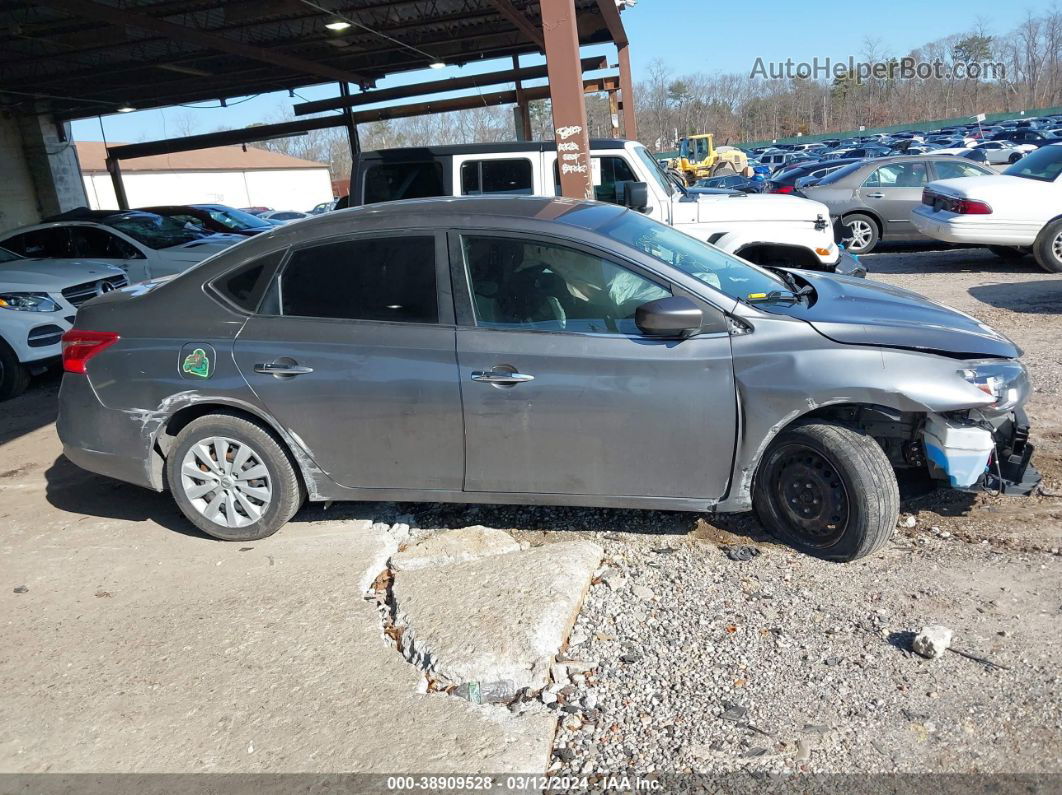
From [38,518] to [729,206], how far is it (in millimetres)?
6467

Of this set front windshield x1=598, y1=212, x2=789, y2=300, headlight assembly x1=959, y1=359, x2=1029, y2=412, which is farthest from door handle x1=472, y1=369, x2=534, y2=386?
headlight assembly x1=959, y1=359, x2=1029, y2=412

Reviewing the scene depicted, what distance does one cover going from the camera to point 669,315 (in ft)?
12.0

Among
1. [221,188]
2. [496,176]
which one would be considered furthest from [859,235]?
[221,188]

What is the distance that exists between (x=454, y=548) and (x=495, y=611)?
2.27 ft

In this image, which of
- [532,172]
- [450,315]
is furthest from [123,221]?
[450,315]

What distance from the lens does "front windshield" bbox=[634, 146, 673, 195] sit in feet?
27.1

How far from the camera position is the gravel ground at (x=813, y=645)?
2.77 meters

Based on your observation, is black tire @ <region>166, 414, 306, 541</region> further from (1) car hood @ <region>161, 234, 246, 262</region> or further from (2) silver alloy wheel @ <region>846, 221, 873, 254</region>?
(2) silver alloy wheel @ <region>846, 221, 873, 254</region>

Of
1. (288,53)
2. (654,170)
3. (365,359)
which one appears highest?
(288,53)

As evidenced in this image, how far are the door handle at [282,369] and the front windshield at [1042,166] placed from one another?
1022 cm

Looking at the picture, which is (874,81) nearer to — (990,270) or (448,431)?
(990,270)

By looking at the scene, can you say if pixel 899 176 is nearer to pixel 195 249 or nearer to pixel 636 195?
pixel 636 195

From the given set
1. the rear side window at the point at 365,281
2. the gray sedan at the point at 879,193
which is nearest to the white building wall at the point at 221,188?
the gray sedan at the point at 879,193

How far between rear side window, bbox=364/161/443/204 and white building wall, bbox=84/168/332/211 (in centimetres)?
4263
